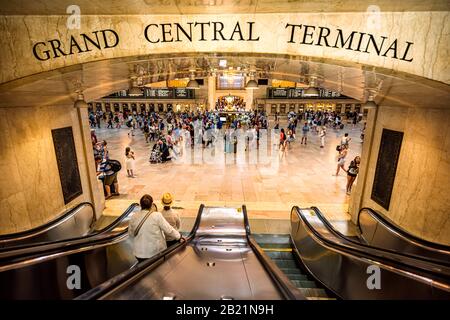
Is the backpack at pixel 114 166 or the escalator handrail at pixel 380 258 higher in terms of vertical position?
the escalator handrail at pixel 380 258

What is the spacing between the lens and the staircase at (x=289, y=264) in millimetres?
3639

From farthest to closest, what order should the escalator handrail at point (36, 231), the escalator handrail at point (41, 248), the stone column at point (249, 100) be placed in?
the stone column at point (249, 100) → the escalator handrail at point (36, 231) → the escalator handrail at point (41, 248)

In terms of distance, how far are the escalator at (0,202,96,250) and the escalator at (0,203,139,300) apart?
2.44ft

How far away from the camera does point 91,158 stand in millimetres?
6746

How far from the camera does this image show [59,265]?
9.93ft

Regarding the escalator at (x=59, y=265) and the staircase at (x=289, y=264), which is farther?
the staircase at (x=289, y=264)

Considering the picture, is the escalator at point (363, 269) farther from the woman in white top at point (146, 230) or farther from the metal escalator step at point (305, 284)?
the woman in white top at point (146, 230)

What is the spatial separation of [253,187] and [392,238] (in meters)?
4.62

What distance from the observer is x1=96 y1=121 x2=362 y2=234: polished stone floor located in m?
6.52

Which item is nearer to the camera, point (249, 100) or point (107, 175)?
point (107, 175)

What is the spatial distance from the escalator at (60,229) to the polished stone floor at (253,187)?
1.13 metres

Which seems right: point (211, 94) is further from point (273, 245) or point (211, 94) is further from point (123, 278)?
point (123, 278)

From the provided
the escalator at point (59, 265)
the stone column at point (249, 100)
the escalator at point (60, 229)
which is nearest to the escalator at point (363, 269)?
the escalator at point (59, 265)

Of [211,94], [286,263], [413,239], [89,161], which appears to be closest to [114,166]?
[89,161]
